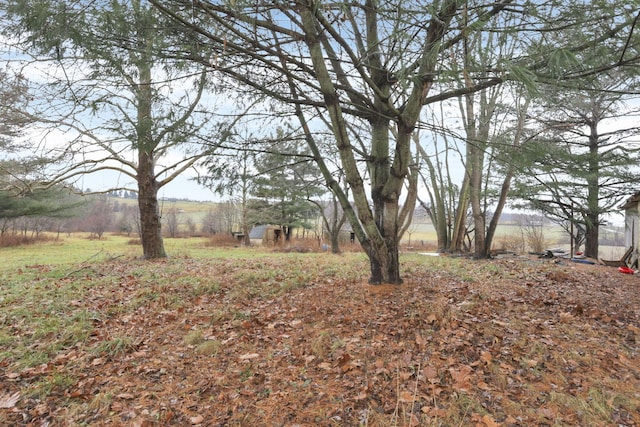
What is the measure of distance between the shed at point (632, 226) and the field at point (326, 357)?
20.4 ft

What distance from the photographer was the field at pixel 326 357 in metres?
2.48

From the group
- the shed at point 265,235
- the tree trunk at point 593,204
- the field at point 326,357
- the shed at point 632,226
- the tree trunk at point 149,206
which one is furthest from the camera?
the shed at point 265,235

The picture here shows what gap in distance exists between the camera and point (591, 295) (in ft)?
16.3

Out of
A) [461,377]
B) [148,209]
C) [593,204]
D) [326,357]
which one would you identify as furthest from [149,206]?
[593,204]

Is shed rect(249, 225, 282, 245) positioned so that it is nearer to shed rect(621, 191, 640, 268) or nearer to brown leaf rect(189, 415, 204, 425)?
shed rect(621, 191, 640, 268)

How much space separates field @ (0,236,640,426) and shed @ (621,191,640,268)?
20.4ft

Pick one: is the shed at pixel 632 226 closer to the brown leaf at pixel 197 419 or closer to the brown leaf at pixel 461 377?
the brown leaf at pixel 461 377

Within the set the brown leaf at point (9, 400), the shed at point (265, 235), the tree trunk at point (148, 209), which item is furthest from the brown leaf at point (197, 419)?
the shed at point (265, 235)

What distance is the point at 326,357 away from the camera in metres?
3.23

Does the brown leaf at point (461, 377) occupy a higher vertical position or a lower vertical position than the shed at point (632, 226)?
lower

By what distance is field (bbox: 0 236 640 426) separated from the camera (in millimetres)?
2484

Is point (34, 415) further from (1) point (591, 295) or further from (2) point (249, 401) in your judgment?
(1) point (591, 295)

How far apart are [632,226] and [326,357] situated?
43.8 ft

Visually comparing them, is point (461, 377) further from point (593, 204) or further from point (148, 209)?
point (593, 204)
